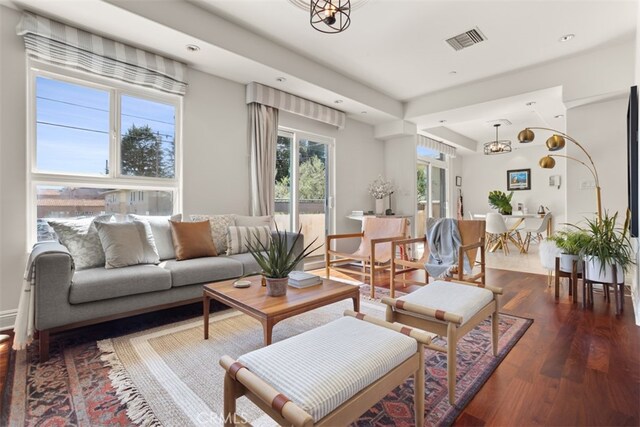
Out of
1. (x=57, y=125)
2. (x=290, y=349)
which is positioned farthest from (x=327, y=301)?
(x=57, y=125)

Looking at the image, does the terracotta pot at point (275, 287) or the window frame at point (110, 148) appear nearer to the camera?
the terracotta pot at point (275, 287)

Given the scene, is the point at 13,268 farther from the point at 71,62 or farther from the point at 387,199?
the point at 387,199

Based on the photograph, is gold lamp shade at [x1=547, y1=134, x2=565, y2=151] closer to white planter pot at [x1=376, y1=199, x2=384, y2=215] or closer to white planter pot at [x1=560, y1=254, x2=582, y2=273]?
white planter pot at [x1=560, y1=254, x2=582, y2=273]

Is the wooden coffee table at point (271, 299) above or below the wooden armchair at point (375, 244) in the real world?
below

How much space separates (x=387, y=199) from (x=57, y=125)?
4.63 m

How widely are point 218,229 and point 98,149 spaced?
1.32 meters

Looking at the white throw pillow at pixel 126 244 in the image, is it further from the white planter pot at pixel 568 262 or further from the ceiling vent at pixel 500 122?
the ceiling vent at pixel 500 122

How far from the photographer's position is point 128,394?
1.53 meters

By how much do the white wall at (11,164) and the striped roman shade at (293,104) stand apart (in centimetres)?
206

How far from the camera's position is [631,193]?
2688 millimetres

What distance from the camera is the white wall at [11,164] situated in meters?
2.38

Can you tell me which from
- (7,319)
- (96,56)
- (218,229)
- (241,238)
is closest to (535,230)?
(241,238)

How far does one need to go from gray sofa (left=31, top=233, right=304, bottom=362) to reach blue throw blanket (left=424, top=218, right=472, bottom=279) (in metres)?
1.92

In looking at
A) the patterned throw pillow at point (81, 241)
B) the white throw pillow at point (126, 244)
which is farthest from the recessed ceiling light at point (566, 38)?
the patterned throw pillow at point (81, 241)
